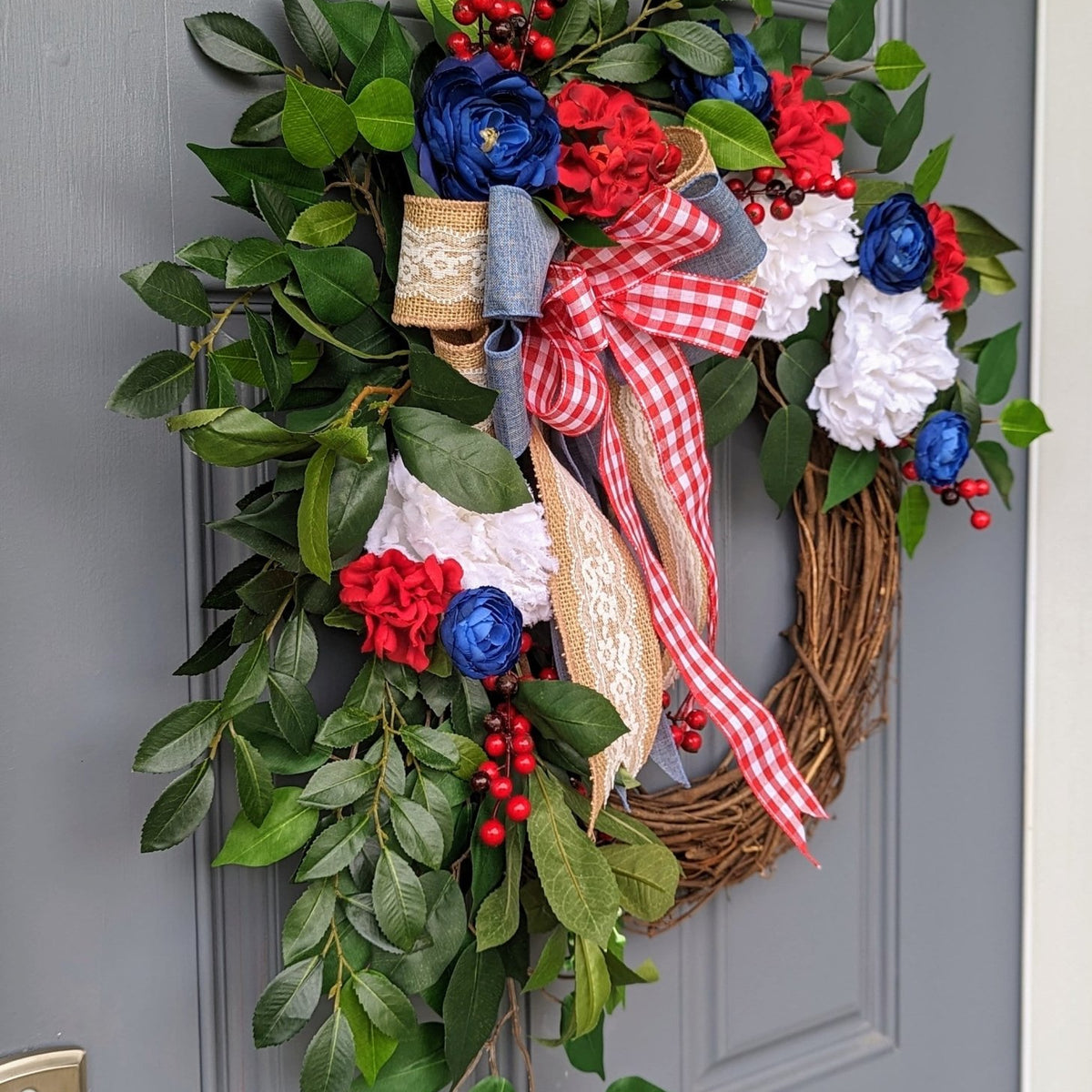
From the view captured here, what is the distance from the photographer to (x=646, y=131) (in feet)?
2.02

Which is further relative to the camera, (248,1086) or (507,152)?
(248,1086)

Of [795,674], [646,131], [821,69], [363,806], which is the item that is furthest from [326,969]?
[821,69]

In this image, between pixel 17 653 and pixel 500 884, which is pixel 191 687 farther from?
pixel 500 884

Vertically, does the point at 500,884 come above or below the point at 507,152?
below

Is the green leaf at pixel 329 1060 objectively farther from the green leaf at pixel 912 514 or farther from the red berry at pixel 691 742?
the green leaf at pixel 912 514

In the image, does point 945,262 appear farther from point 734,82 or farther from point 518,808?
point 518,808

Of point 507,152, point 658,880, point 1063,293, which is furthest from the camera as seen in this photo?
point 1063,293

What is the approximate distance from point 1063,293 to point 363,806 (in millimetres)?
800

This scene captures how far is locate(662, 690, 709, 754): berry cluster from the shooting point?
2.44 feet

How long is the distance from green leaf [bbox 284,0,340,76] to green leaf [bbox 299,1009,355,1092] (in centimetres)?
57

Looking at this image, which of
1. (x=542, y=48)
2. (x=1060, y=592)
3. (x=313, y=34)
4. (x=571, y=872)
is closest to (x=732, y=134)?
(x=542, y=48)

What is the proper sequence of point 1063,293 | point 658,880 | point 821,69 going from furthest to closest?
point 1063,293
point 821,69
point 658,880

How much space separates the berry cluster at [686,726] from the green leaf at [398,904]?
0.76 feet

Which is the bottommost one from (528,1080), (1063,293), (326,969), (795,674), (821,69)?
(528,1080)
